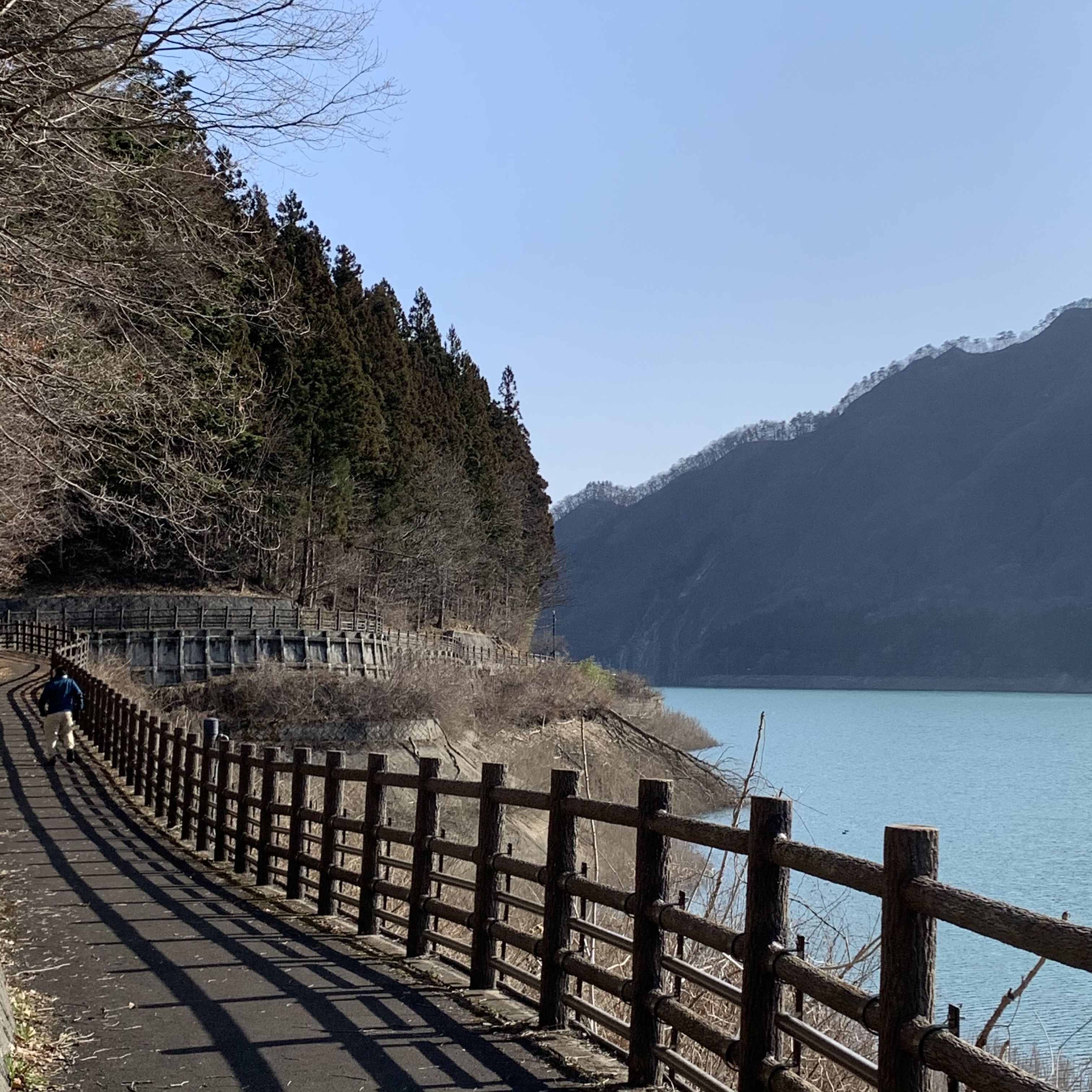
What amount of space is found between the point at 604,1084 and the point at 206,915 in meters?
5.64

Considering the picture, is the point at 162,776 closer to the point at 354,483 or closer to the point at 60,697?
the point at 60,697

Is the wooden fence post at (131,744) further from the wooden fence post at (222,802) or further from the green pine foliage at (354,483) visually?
Answer: the green pine foliage at (354,483)

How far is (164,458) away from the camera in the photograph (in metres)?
12.6

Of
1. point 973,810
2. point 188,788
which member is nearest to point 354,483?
point 973,810

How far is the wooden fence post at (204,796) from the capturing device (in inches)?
596

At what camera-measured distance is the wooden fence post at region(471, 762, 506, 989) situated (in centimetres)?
811

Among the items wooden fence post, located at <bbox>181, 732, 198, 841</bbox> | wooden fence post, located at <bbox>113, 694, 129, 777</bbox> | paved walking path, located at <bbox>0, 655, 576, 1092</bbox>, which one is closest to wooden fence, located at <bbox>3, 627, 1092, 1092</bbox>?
paved walking path, located at <bbox>0, 655, 576, 1092</bbox>

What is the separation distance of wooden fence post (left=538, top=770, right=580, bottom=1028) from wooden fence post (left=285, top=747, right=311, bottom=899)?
4867mm

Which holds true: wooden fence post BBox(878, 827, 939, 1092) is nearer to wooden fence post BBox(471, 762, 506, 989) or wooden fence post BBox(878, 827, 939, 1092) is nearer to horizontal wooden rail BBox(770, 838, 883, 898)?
horizontal wooden rail BBox(770, 838, 883, 898)

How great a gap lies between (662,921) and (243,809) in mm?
8556

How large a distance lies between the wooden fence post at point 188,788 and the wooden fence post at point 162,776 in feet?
4.41

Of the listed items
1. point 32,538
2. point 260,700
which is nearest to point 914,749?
point 260,700

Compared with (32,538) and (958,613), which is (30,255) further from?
(958,613)

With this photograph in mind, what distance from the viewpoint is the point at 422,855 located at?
9.23m
